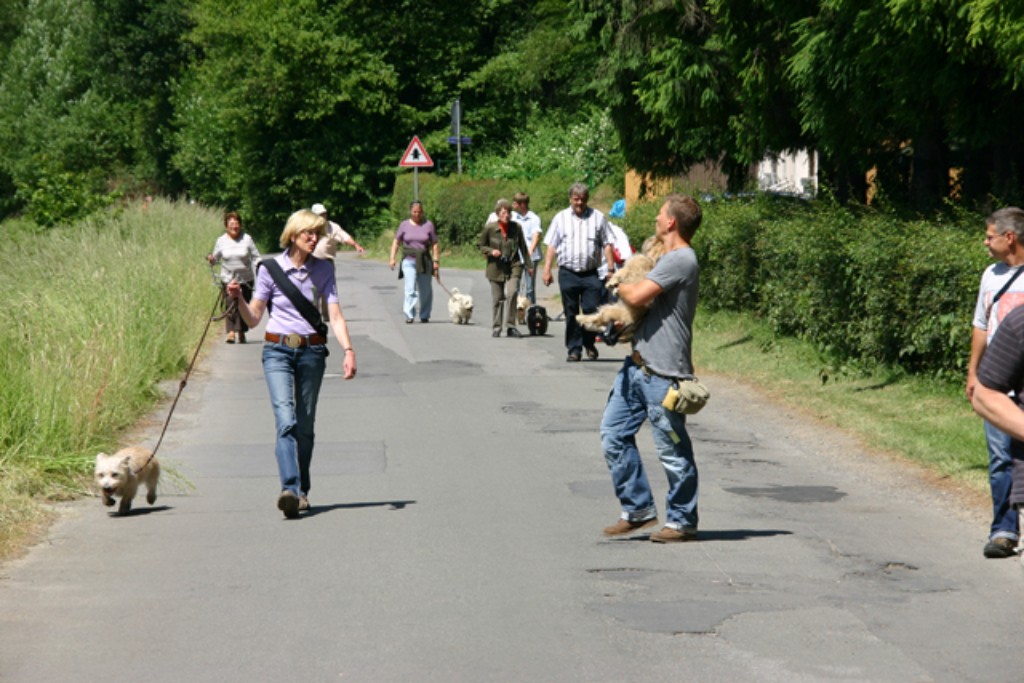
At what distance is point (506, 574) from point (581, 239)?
10.3 meters

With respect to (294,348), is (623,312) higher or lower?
higher

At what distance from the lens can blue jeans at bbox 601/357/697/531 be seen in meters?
8.28

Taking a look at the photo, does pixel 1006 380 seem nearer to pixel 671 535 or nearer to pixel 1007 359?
pixel 1007 359

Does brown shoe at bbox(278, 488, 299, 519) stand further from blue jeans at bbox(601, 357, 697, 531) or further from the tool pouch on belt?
the tool pouch on belt

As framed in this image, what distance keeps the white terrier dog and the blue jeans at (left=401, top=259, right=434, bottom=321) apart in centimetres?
1424

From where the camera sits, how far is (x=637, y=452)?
27.6ft

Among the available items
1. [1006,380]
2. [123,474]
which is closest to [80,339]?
[123,474]

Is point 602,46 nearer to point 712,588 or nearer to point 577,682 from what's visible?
point 712,588

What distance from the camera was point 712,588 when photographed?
24.0 feet

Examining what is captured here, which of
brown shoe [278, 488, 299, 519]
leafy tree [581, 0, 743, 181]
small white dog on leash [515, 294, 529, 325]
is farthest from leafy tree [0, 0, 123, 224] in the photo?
brown shoe [278, 488, 299, 519]

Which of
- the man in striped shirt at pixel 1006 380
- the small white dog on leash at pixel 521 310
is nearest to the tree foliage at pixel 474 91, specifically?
the small white dog on leash at pixel 521 310

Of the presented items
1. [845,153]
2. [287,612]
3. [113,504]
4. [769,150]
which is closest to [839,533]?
[287,612]

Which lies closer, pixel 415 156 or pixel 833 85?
Result: pixel 833 85

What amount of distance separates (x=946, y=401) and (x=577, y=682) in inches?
320
